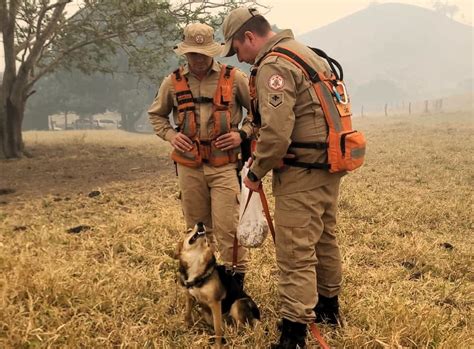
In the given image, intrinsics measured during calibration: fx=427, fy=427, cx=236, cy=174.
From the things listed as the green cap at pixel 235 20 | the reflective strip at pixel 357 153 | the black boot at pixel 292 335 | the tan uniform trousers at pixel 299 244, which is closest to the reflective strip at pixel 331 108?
the reflective strip at pixel 357 153

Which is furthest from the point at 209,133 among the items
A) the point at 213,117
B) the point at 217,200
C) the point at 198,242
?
the point at 198,242

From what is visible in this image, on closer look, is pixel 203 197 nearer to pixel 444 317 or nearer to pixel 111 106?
pixel 444 317

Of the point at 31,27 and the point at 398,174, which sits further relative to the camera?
the point at 31,27

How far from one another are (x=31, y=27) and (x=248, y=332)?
14801mm

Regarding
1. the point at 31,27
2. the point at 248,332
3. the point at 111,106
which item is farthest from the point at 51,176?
the point at 111,106

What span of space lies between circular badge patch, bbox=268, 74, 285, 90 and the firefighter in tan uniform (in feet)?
3.91

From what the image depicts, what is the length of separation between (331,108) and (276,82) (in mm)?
465

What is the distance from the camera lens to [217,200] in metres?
4.02

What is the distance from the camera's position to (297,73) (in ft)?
9.50

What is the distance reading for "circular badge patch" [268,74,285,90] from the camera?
2.83m

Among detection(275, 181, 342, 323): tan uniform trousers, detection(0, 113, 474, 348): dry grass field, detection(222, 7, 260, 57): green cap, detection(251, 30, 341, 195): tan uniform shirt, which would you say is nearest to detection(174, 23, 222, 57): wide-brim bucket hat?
detection(222, 7, 260, 57): green cap

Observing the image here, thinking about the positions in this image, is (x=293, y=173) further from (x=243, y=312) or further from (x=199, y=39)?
(x=199, y=39)

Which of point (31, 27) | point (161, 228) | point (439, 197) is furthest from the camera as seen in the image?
point (31, 27)

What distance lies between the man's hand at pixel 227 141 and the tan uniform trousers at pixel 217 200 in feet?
0.64
